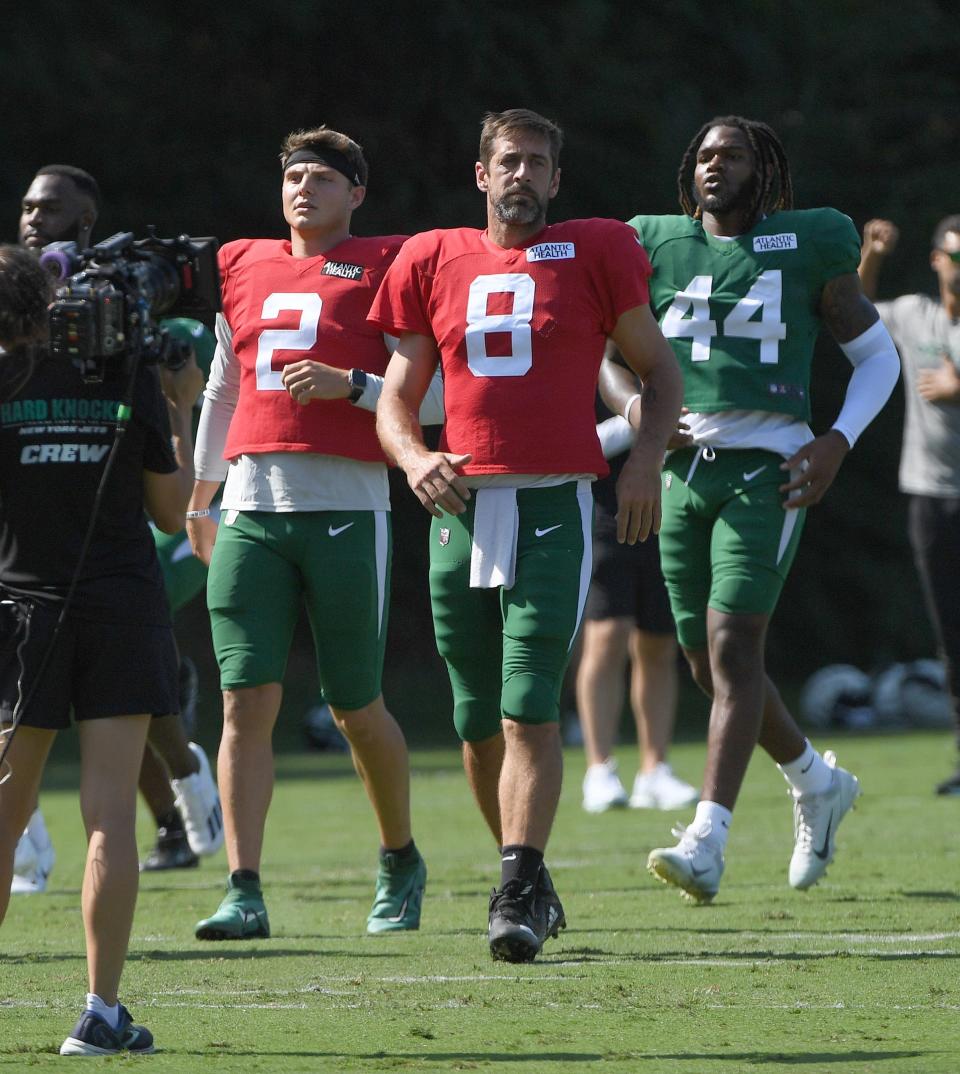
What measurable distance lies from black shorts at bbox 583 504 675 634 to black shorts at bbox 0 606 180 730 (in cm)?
598

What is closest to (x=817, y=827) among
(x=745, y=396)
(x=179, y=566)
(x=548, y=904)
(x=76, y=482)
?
(x=745, y=396)

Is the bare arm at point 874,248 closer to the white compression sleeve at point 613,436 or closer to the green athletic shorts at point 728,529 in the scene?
the green athletic shorts at point 728,529

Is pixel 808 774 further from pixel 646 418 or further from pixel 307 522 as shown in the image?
pixel 307 522

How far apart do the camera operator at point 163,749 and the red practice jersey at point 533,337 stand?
156cm

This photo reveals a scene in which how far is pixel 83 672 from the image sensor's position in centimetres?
462

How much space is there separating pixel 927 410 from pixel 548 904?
19.8ft

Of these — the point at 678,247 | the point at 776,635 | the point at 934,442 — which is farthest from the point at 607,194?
the point at 678,247

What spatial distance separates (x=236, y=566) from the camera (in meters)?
6.43

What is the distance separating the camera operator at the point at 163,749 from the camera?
745 cm

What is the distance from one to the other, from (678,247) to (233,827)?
2377 mm

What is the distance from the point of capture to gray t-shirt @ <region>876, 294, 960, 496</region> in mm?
10922

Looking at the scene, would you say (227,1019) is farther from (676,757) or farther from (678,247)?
(676,757)

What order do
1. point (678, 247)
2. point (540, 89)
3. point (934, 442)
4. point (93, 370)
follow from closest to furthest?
point (93, 370), point (678, 247), point (934, 442), point (540, 89)

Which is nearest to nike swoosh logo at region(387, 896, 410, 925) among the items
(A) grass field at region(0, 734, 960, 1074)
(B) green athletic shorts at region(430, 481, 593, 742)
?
(A) grass field at region(0, 734, 960, 1074)
